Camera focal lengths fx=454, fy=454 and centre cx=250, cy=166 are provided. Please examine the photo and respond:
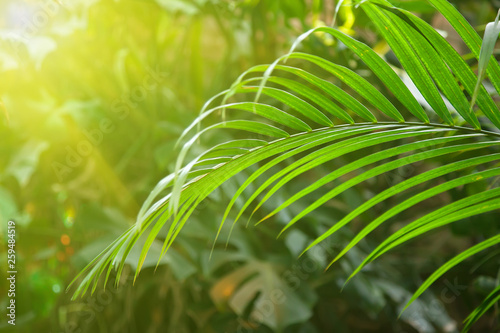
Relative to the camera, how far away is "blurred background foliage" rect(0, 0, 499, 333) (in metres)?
1.07

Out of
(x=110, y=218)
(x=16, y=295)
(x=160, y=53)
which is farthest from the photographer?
(x=160, y=53)

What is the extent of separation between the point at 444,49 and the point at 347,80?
0.29 feet

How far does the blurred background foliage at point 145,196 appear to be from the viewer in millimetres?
1068

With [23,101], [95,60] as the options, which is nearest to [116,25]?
[95,60]

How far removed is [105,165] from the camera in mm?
1331

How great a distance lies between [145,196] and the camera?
1.21m

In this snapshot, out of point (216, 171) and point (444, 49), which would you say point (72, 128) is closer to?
point (216, 171)

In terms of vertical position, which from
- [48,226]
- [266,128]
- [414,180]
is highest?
[48,226]

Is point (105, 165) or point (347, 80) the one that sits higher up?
point (105, 165)

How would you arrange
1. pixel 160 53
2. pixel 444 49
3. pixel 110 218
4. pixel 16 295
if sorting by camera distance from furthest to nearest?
pixel 160 53
pixel 16 295
pixel 110 218
pixel 444 49

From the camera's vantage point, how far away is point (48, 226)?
1.42m

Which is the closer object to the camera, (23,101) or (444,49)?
(444,49)

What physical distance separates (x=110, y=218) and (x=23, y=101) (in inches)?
18.1

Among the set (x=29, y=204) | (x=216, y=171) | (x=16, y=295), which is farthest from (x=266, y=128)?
(x=29, y=204)
